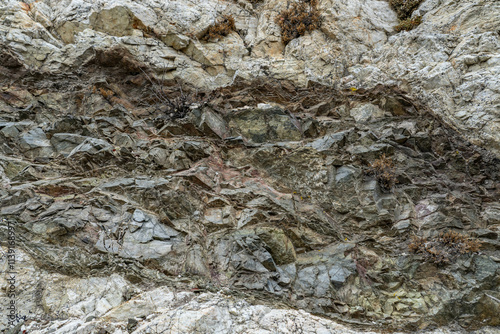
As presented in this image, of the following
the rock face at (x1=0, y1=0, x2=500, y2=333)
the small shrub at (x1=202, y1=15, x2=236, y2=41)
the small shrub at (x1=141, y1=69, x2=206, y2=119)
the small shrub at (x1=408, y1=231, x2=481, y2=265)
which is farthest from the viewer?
the small shrub at (x1=202, y1=15, x2=236, y2=41)

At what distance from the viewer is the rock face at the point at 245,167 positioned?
194 inches

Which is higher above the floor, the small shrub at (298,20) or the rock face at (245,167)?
the small shrub at (298,20)

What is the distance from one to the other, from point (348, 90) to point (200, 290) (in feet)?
23.1

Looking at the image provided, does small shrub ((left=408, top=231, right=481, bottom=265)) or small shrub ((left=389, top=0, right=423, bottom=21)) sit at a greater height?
small shrub ((left=389, top=0, right=423, bottom=21))

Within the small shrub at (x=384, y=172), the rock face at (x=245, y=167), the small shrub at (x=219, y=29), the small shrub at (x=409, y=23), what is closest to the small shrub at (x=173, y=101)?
the rock face at (x=245, y=167)

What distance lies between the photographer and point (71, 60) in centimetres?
890

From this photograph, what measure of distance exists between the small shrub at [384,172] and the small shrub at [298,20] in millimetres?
5906

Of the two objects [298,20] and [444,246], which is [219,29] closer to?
[298,20]

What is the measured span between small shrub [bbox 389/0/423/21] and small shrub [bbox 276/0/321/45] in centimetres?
303

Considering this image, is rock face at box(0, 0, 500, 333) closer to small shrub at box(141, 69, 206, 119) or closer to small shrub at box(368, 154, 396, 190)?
small shrub at box(141, 69, 206, 119)

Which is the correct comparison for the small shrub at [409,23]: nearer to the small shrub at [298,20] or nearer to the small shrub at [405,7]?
the small shrub at [405,7]

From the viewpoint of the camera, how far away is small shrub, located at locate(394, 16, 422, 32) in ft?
31.7

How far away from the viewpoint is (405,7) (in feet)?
34.1

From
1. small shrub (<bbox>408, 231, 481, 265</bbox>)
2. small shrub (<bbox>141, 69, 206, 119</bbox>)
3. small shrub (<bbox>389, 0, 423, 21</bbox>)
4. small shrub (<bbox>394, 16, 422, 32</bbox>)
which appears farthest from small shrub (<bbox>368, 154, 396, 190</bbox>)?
small shrub (<bbox>389, 0, 423, 21</bbox>)
